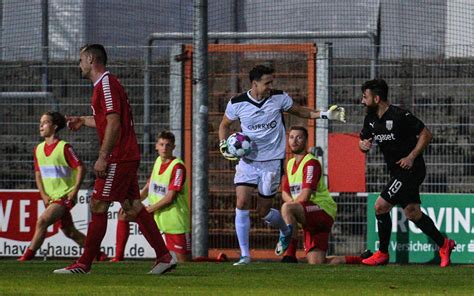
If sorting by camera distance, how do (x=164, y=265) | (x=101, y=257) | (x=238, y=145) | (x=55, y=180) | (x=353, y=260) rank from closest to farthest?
(x=164, y=265)
(x=238, y=145)
(x=353, y=260)
(x=55, y=180)
(x=101, y=257)

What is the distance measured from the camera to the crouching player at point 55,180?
1686 cm

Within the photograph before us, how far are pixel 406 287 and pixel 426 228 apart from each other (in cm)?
441

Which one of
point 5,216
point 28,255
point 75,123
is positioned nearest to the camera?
point 75,123

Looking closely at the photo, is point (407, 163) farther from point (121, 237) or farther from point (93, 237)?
point (93, 237)

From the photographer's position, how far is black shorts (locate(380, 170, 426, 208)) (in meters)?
15.4

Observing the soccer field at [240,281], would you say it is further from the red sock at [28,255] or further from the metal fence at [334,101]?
the metal fence at [334,101]

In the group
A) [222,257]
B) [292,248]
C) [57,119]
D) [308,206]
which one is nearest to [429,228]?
[308,206]

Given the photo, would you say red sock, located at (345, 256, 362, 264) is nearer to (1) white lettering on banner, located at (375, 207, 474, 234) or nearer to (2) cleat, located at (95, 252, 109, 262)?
(1) white lettering on banner, located at (375, 207, 474, 234)

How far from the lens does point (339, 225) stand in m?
18.7

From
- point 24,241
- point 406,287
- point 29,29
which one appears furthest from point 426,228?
point 29,29

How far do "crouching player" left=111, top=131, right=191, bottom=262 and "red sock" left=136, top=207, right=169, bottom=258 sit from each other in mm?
A: 4903

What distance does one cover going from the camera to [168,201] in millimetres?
17328

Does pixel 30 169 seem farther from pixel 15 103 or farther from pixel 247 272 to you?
pixel 247 272

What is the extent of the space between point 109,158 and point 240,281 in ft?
5.12
